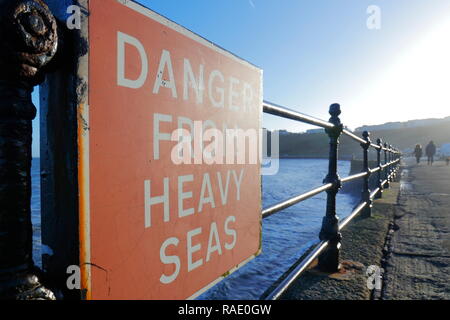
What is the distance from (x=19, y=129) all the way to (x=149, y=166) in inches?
9.8

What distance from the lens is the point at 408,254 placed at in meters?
2.01

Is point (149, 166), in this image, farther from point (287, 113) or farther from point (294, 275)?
point (294, 275)

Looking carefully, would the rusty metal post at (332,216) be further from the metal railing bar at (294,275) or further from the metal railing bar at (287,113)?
the metal railing bar at (287,113)

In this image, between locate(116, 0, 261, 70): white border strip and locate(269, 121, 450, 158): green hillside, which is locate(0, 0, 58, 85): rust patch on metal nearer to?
locate(116, 0, 261, 70): white border strip

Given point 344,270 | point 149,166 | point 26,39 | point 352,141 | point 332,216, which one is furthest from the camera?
point 352,141

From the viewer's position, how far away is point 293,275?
4.43 feet

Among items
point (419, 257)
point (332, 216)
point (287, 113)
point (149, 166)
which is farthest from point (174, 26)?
point (419, 257)

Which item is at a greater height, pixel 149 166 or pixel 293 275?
pixel 149 166

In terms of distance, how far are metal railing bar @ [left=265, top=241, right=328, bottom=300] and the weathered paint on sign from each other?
39 cm

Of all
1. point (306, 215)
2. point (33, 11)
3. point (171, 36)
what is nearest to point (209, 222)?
point (171, 36)

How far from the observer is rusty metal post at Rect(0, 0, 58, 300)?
38 centimetres

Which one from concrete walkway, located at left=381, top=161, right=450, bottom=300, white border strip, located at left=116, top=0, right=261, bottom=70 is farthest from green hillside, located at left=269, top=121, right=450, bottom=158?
white border strip, located at left=116, top=0, right=261, bottom=70

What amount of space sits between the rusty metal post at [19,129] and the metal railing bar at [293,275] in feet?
3.13

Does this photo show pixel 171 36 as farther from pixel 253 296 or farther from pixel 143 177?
pixel 253 296
